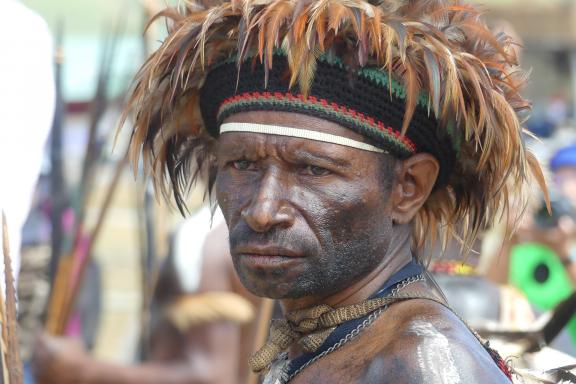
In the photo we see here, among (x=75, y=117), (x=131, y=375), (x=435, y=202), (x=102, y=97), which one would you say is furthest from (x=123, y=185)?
(x=435, y=202)

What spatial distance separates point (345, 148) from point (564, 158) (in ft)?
15.4

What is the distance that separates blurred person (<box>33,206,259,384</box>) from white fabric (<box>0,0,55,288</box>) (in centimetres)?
A: 168

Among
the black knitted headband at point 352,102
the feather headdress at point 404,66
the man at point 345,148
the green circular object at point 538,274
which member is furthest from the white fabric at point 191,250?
the black knitted headband at point 352,102

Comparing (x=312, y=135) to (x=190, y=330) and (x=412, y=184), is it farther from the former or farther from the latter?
(x=190, y=330)

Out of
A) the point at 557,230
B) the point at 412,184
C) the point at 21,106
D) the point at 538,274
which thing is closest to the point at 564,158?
the point at 557,230

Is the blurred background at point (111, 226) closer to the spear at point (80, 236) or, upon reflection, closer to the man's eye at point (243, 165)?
the spear at point (80, 236)

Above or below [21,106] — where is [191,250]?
below

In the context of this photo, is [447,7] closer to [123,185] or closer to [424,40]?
[424,40]

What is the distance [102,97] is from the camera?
5.53 m

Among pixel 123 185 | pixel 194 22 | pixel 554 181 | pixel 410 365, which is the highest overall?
pixel 194 22

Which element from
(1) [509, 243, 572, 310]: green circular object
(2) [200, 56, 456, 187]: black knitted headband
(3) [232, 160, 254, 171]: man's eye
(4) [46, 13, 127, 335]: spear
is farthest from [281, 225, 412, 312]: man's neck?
(1) [509, 243, 572, 310]: green circular object

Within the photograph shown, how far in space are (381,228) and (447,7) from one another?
1.78 feet

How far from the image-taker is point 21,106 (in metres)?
2.88

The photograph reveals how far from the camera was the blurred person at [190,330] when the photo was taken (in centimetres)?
462
